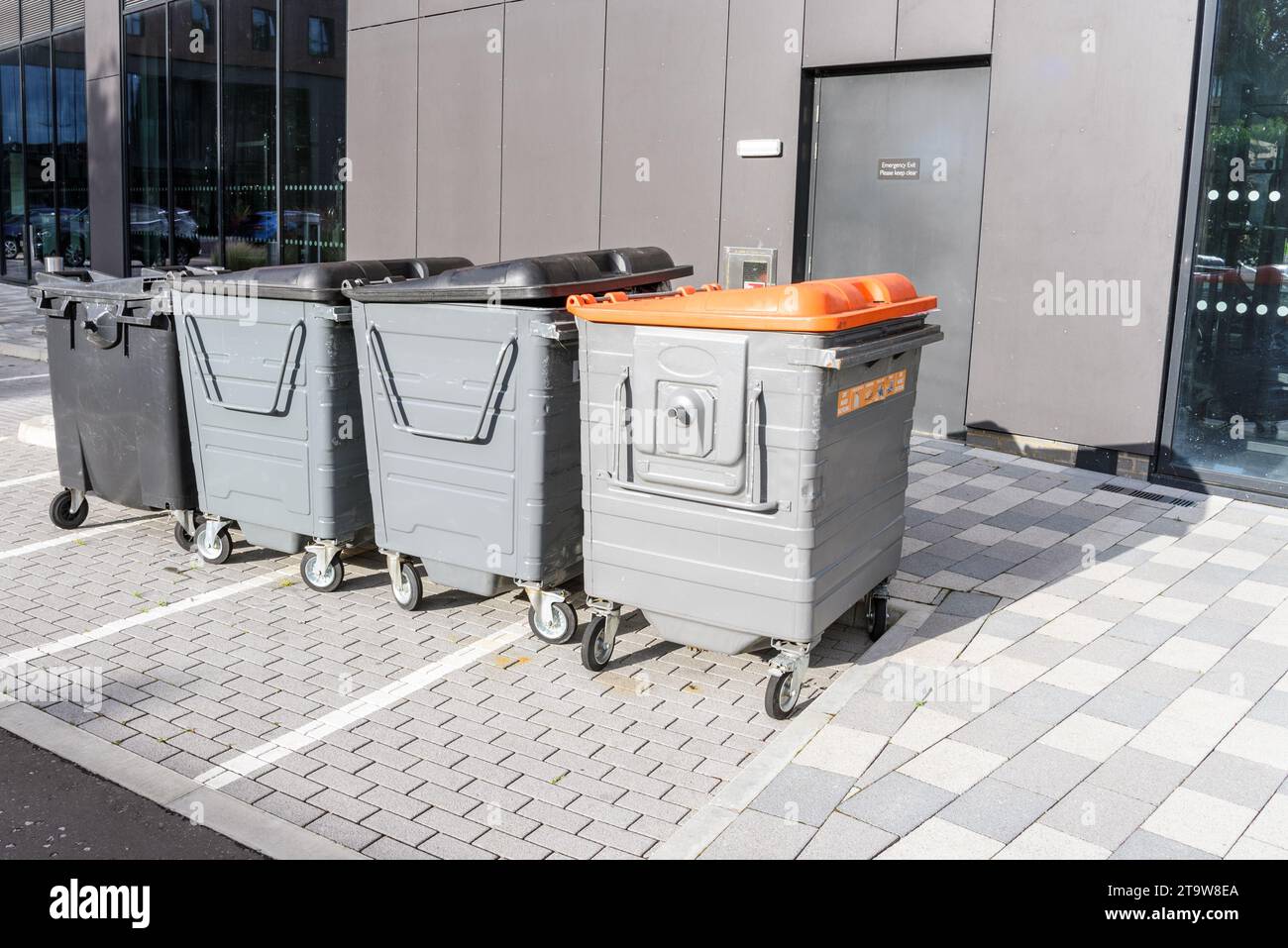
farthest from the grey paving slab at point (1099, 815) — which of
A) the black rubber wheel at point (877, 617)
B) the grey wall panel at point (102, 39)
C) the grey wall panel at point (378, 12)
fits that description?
the grey wall panel at point (102, 39)

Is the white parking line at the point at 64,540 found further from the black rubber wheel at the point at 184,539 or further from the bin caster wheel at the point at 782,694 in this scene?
the bin caster wheel at the point at 782,694

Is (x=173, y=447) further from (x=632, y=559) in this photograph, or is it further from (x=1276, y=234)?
(x=1276, y=234)

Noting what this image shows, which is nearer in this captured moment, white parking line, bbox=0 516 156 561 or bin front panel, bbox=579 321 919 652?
bin front panel, bbox=579 321 919 652

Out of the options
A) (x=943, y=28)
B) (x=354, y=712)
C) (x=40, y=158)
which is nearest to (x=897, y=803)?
(x=354, y=712)

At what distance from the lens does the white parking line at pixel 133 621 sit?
534cm

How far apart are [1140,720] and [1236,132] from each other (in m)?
4.89

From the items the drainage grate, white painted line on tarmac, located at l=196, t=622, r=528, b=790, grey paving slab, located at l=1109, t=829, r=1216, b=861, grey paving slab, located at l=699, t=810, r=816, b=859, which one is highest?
the drainage grate

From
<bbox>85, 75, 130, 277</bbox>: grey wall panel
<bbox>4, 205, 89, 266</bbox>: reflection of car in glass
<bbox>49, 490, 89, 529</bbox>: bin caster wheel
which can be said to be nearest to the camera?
<bbox>49, 490, 89, 529</bbox>: bin caster wheel

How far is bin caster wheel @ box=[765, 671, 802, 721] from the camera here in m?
4.69

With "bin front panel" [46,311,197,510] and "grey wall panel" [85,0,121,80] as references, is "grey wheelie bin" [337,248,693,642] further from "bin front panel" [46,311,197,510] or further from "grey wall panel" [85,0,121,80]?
"grey wall panel" [85,0,121,80]

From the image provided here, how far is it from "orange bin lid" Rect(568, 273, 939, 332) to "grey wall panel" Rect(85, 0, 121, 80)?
16964mm

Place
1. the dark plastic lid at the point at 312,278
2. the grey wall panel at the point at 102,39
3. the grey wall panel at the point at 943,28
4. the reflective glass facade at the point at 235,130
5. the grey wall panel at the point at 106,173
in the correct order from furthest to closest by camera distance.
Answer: the grey wall panel at the point at 106,173 < the grey wall panel at the point at 102,39 < the reflective glass facade at the point at 235,130 < the grey wall panel at the point at 943,28 < the dark plastic lid at the point at 312,278

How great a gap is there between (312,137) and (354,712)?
11.5m

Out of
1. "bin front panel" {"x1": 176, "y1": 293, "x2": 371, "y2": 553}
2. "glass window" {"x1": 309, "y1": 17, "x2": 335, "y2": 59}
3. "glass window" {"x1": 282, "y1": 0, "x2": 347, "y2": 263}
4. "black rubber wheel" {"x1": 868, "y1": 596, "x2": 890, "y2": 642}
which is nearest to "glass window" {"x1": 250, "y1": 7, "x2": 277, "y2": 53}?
"glass window" {"x1": 282, "y1": 0, "x2": 347, "y2": 263}
